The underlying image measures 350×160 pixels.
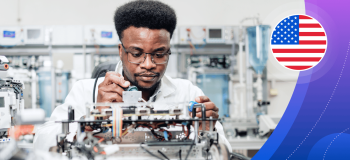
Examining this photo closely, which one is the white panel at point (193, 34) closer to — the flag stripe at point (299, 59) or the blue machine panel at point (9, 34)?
the flag stripe at point (299, 59)

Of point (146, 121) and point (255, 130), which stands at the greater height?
point (146, 121)

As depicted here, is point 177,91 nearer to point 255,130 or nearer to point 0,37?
point 255,130

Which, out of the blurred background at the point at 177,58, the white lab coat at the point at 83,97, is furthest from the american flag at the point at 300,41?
the white lab coat at the point at 83,97

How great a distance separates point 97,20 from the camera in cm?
392

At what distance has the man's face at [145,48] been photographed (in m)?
1.02

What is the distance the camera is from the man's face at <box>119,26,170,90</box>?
1.02m

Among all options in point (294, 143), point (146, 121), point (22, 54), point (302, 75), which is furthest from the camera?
point (22, 54)

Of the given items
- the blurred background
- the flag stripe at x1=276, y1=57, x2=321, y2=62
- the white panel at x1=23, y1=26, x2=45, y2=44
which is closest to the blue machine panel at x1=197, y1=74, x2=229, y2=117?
the blurred background

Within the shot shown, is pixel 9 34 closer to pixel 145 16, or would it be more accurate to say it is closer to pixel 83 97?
pixel 83 97

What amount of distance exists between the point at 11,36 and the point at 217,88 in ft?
8.55

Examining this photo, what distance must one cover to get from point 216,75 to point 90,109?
2629 mm

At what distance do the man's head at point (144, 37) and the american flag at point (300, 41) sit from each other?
85.6 inches

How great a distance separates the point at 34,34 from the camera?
317 cm

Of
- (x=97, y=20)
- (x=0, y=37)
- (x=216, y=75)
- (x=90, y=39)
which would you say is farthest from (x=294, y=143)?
(x=0, y=37)
